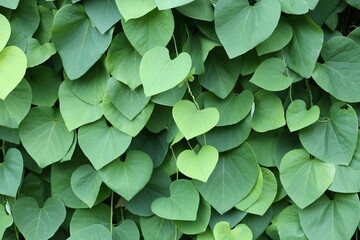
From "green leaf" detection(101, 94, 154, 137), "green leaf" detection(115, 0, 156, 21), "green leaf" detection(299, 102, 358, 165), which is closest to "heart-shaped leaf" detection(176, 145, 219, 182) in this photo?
"green leaf" detection(101, 94, 154, 137)

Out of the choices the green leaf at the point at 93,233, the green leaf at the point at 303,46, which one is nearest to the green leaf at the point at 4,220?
the green leaf at the point at 93,233

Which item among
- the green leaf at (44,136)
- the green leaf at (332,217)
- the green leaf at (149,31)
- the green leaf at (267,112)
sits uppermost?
the green leaf at (149,31)

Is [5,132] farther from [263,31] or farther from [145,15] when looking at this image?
[263,31]

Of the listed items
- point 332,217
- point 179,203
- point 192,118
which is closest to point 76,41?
point 192,118

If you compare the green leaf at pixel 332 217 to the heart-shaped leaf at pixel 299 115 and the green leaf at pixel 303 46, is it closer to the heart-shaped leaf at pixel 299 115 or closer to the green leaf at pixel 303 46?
the heart-shaped leaf at pixel 299 115

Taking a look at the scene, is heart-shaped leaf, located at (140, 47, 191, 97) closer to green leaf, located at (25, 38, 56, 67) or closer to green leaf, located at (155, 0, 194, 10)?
green leaf, located at (155, 0, 194, 10)

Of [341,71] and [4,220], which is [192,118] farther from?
[4,220]

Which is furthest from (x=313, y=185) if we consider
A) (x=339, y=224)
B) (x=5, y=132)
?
(x=5, y=132)
